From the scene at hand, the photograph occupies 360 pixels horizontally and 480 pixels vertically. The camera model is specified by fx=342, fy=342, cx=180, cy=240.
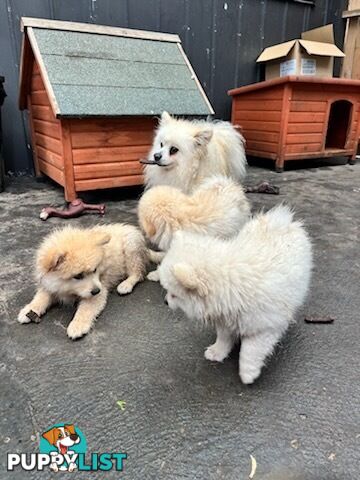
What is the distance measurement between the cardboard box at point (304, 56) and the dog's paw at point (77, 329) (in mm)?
3898

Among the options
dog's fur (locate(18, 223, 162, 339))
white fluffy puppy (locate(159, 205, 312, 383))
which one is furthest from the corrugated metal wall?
white fluffy puppy (locate(159, 205, 312, 383))

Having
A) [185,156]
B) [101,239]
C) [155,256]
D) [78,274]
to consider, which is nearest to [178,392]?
[78,274]

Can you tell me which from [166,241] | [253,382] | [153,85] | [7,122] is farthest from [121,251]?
[7,122]

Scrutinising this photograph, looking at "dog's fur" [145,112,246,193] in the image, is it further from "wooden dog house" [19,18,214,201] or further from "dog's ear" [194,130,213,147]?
"wooden dog house" [19,18,214,201]

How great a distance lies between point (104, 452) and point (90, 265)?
2.13ft

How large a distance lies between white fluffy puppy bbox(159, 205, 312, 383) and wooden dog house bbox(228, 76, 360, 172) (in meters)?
3.09

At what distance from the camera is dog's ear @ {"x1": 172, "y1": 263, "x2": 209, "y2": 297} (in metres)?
0.92

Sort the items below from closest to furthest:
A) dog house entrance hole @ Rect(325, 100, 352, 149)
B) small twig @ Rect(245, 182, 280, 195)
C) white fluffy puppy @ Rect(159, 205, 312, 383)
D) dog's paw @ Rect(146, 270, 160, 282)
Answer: white fluffy puppy @ Rect(159, 205, 312, 383), dog's paw @ Rect(146, 270, 160, 282), small twig @ Rect(245, 182, 280, 195), dog house entrance hole @ Rect(325, 100, 352, 149)

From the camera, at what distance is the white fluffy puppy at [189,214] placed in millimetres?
1505

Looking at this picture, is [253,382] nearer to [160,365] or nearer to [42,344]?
[160,365]

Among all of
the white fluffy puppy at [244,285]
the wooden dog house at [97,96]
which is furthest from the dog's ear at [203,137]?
the white fluffy puppy at [244,285]

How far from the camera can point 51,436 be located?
89cm

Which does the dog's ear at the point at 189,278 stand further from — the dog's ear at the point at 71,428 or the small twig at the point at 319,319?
the small twig at the point at 319,319

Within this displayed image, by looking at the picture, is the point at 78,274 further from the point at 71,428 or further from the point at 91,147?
the point at 91,147
